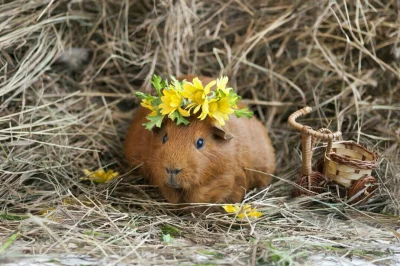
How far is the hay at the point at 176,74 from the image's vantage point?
9.55 feet

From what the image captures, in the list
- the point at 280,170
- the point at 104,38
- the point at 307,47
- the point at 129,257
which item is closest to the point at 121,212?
the point at 129,257

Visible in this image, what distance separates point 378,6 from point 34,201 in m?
2.82

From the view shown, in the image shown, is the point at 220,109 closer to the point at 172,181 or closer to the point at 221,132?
the point at 221,132

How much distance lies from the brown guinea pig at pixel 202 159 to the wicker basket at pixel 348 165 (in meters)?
0.46

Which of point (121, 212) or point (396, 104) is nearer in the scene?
point (121, 212)

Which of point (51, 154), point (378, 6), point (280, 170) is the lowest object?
point (280, 170)

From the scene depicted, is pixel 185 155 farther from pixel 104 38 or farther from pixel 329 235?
pixel 104 38

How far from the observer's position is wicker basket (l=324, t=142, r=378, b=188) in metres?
3.13

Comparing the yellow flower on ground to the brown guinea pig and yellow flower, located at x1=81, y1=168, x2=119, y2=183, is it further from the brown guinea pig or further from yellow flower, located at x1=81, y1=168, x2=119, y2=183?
yellow flower, located at x1=81, y1=168, x2=119, y2=183

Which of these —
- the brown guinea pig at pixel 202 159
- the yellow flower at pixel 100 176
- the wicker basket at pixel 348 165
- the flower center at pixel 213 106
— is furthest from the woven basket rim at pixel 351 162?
the yellow flower at pixel 100 176

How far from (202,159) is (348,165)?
32.0 inches

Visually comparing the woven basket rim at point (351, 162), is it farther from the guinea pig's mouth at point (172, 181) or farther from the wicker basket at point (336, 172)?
the guinea pig's mouth at point (172, 181)

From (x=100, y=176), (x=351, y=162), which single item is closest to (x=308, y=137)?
(x=351, y=162)

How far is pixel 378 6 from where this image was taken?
4250 millimetres
